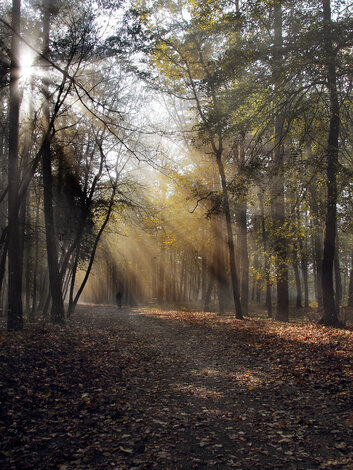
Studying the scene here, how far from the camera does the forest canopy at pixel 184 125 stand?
10.3m

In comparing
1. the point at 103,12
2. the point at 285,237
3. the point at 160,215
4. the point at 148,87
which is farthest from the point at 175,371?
the point at 160,215

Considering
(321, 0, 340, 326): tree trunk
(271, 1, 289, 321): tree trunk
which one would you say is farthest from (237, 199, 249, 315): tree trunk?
(321, 0, 340, 326): tree trunk

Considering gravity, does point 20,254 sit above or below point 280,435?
above

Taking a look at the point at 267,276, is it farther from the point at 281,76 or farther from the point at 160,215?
the point at 281,76

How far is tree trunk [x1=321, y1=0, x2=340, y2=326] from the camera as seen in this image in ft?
32.8

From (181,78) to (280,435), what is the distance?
628 inches

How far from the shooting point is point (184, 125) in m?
23.0

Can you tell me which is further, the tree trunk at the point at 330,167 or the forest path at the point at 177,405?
the tree trunk at the point at 330,167

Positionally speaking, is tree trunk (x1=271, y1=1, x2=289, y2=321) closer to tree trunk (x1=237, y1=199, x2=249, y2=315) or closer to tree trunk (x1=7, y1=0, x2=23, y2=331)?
tree trunk (x1=237, y1=199, x2=249, y2=315)

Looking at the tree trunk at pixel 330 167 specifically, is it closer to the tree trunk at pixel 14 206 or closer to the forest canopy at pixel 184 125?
the forest canopy at pixel 184 125

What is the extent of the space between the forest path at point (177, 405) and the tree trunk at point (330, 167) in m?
2.68

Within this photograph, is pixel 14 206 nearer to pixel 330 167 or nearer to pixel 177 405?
pixel 177 405

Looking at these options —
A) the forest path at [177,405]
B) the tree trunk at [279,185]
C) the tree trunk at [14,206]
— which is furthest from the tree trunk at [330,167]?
the tree trunk at [14,206]

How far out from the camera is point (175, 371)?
315 inches
